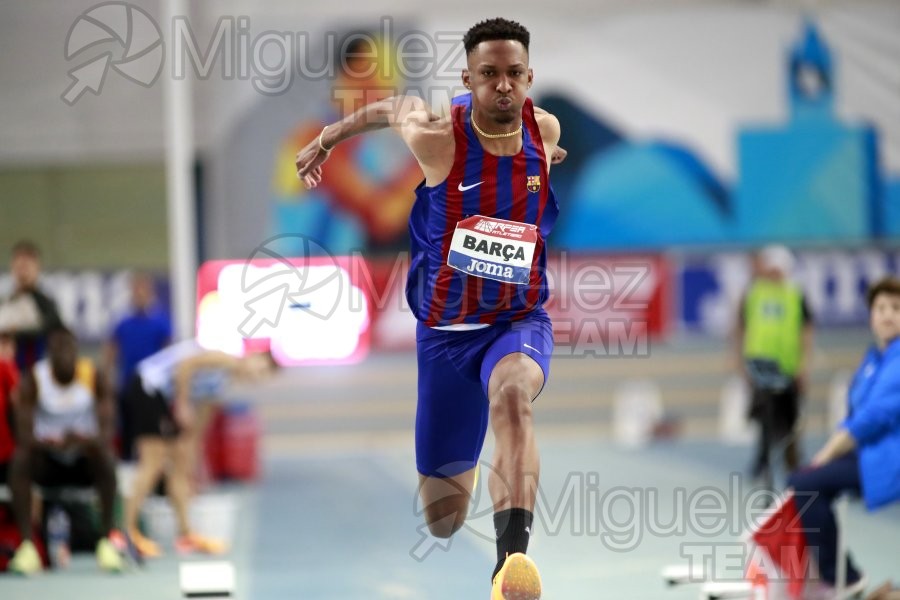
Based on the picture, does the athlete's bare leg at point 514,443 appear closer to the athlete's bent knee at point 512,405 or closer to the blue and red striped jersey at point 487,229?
the athlete's bent knee at point 512,405

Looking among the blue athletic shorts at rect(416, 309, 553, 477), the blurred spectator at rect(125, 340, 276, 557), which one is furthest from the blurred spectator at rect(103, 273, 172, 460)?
the blue athletic shorts at rect(416, 309, 553, 477)

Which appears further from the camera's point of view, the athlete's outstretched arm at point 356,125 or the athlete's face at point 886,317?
the athlete's face at point 886,317

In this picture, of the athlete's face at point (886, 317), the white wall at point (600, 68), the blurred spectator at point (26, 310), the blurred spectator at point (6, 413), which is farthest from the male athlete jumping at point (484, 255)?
the white wall at point (600, 68)

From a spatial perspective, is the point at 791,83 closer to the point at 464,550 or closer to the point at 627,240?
the point at 627,240

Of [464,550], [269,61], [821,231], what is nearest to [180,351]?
[464,550]

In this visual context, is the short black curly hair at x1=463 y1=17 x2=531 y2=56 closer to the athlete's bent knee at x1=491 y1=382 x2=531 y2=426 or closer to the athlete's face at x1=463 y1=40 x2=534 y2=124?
the athlete's face at x1=463 y1=40 x2=534 y2=124

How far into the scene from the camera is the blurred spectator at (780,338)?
9727mm

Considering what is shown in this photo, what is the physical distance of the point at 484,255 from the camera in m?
3.97

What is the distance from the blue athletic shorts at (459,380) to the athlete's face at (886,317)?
2.20 m

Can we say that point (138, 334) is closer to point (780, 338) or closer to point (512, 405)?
point (780, 338)

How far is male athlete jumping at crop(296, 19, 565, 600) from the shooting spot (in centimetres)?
368

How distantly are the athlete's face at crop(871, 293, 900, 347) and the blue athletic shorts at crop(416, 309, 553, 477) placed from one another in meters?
2.20

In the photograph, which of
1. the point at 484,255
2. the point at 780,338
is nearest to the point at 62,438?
the point at 484,255

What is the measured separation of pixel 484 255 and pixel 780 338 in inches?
262
